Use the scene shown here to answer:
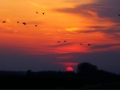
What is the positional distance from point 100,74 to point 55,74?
1061cm

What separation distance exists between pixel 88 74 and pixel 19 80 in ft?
106

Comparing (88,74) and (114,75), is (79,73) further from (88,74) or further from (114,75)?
(114,75)

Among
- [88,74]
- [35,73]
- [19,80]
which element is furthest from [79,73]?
[19,80]

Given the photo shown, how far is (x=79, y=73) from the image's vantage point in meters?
104

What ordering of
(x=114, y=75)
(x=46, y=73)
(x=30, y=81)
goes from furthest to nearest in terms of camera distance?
(x=46, y=73) < (x=114, y=75) < (x=30, y=81)

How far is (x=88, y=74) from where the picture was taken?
102 m

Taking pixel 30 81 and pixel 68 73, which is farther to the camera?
pixel 68 73

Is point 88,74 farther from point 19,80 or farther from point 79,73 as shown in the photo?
point 19,80

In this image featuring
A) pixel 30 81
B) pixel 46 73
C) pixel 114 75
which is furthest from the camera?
pixel 46 73

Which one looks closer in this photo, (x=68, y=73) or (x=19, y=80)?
(x=19, y=80)

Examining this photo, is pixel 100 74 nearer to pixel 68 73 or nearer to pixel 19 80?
pixel 68 73

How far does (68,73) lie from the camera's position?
3917 inches

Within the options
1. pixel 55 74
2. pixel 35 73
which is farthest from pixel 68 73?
pixel 35 73

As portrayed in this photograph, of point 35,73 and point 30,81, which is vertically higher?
point 35,73
